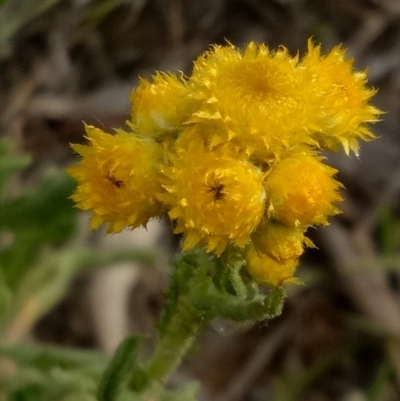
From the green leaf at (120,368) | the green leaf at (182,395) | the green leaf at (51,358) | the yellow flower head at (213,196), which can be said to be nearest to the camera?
the yellow flower head at (213,196)

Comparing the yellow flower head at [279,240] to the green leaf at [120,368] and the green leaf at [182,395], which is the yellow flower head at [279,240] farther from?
the green leaf at [182,395]

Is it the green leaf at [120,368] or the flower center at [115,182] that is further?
the green leaf at [120,368]

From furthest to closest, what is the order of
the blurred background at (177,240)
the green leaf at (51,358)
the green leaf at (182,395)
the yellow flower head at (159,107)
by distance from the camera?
the blurred background at (177,240) → the green leaf at (51,358) → the green leaf at (182,395) → the yellow flower head at (159,107)

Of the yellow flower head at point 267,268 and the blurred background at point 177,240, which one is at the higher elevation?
the yellow flower head at point 267,268

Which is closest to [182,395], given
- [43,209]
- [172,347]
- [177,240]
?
[172,347]

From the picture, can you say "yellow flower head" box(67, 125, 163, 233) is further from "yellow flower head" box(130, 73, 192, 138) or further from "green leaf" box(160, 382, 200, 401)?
"green leaf" box(160, 382, 200, 401)

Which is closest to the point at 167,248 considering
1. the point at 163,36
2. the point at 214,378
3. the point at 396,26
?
the point at 214,378


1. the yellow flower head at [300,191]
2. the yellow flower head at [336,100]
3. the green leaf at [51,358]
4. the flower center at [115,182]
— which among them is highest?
the yellow flower head at [336,100]

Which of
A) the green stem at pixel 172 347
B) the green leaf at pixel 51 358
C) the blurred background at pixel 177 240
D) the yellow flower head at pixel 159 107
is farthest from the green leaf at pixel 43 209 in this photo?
the yellow flower head at pixel 159 107
